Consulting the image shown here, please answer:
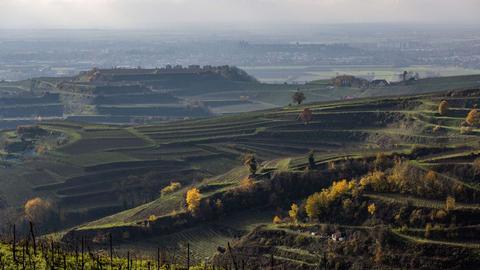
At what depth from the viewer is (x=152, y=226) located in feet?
247

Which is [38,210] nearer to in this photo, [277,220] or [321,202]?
[277,220]

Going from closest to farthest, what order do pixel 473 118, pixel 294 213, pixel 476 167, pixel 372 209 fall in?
pixel 372 209 → pixel 476 167 → pixel 294 213 → pixel 473 118

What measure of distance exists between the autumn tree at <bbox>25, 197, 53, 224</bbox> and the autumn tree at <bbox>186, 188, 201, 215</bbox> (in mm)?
19653

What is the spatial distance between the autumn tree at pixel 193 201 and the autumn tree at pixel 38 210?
19653mm

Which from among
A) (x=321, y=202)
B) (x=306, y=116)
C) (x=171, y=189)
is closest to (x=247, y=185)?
(x=321, y=202)

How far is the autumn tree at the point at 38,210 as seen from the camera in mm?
85000

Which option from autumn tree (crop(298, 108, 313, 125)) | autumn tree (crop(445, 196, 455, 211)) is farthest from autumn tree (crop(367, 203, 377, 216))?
autumn tree (crop(298, 108, 313, 125))

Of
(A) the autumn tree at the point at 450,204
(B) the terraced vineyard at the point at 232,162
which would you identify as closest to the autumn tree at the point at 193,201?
(B) the terraced vineyard at the point at 232,162

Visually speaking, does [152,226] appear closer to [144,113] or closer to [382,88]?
[144,113]

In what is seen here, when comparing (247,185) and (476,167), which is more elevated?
(476,167)

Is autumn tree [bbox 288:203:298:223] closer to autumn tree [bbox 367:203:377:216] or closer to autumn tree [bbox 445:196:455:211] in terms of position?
autumn tree [bbox 367:203:377:216]

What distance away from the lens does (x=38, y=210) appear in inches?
3396

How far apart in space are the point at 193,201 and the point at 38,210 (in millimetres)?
21571

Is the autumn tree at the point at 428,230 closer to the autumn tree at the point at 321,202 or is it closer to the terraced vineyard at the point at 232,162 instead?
the terraced vineyard at the point at 232,162
